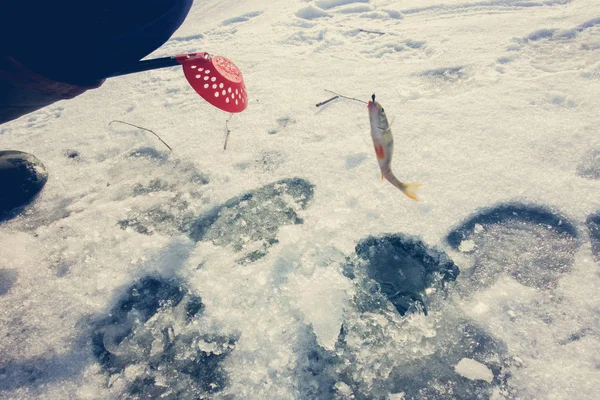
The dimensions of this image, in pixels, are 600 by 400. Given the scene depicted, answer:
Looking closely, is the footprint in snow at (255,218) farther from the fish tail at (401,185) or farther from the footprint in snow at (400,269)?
the fish tail at (401,185)

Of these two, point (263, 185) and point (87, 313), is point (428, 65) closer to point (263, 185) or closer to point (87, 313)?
point (263, 185)

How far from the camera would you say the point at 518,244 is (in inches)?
63.6

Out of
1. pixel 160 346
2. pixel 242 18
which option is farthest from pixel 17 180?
pixel 242 18

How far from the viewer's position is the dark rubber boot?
6.82 feet

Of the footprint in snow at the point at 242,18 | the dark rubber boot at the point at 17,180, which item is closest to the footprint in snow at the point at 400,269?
the dark rubber boot at the point at 17,180

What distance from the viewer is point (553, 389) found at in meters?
1.18

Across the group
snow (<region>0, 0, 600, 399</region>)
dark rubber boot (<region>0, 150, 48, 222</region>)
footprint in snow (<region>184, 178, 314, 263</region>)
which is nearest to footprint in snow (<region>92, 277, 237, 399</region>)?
snow (<region>0, 0, 600, 399</region>)

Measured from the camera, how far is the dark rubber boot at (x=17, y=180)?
2078mm

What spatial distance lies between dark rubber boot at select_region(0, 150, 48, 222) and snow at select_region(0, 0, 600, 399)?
0.08 metres

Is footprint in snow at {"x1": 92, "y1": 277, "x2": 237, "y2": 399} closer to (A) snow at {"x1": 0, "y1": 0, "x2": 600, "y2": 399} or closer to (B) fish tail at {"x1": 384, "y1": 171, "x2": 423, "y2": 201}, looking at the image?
(A) snow at {"x1": 0, "y1": 0, "x2": 600, "y2": 399}

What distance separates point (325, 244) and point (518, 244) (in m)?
0.93

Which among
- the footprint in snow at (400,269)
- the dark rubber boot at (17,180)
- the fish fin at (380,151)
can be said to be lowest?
the footprint in snow at (400,269)

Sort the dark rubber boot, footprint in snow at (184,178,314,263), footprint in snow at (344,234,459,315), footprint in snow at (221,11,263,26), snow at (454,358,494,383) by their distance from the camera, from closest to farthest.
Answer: snow at (454,358,494,383) < footprint in snow at (344,234,459,315) < footprint in snow at (184,178,314,263) < the dark rubber boot < footprint in snow at (221,11,263,26)

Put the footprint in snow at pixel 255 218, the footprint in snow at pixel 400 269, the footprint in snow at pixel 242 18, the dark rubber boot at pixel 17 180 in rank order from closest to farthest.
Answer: the footprint in snow at pixel 400 269
the footprint in snow at pixel 255 218
the dark rubber boot at pixel 17 180
the footprint in snow at pixel 242 18
